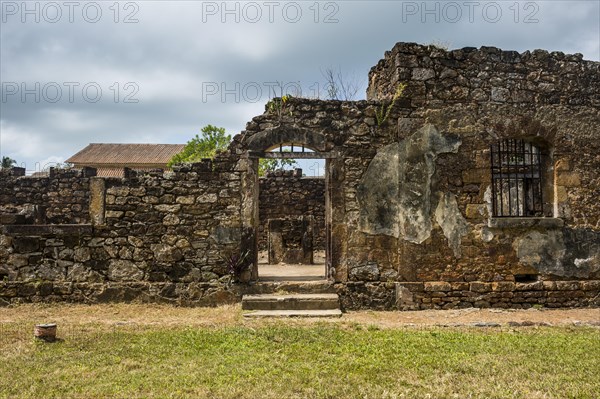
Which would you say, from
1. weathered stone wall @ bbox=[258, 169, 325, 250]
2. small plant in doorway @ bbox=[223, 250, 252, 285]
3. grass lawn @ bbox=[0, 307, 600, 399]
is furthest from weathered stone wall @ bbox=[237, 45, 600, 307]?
weathered stone wall @ bbox=[258, 169, 325, 250]

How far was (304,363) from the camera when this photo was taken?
5074 mm

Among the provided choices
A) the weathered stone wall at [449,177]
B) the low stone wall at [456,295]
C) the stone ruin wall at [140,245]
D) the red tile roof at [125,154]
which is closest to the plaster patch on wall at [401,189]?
the weathered stone wall at [449,177]

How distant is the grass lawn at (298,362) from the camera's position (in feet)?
14.1

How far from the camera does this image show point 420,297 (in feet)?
26.8

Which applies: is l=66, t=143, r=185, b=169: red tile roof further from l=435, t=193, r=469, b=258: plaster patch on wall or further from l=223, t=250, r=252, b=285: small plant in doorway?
l=435, t=193, r=469, b=258: plaster patch on wall

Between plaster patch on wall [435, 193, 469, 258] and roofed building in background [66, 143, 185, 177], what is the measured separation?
96.6 ft

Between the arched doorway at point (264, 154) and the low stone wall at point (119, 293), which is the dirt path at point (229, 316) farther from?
the arched doorway at point (264, 154)

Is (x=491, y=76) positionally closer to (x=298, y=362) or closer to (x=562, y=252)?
(x=562, y=252)

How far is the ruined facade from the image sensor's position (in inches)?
324

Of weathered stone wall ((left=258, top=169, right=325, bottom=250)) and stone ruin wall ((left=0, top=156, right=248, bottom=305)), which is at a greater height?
weathered stone wall ((left=258, top=169, right=325, bottom=250))

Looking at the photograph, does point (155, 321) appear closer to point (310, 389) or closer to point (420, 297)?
point (310, 389)

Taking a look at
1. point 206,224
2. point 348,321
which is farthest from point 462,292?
point 206,224

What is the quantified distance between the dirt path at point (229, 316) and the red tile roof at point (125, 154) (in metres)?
29.1

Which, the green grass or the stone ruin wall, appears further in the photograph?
the stone ruin wall
